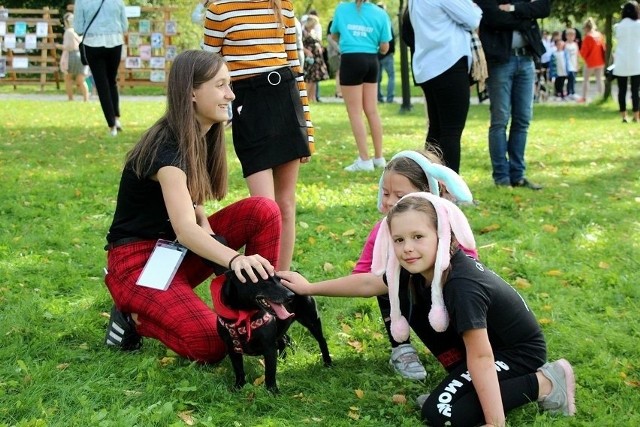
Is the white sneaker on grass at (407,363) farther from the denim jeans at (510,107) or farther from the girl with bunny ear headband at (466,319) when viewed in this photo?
the denim jeans at (510,107)

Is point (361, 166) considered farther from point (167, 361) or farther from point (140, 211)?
point (167, 361)

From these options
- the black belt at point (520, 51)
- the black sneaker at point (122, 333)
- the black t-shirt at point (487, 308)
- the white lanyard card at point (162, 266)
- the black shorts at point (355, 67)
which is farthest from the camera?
the black shorts at point (355, 67)

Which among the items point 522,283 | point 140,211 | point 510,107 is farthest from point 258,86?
point 510,107

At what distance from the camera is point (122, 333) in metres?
3.73

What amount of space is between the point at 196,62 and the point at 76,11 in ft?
24.7

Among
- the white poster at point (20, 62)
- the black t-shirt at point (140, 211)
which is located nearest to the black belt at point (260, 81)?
the black t-shirt at point (140, 211)

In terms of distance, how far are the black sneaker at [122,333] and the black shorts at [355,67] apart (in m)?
5.15

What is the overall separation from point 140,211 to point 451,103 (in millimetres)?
3281

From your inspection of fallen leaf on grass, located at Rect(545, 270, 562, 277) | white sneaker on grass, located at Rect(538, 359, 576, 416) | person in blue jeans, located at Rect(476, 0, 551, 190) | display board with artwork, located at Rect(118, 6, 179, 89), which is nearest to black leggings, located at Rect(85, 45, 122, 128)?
person in blue jeans, located at Rect(476, 0, 551, 190)

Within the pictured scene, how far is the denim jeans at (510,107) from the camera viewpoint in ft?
23.3

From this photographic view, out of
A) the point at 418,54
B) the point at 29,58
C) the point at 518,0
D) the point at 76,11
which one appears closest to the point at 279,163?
the point at 418,54

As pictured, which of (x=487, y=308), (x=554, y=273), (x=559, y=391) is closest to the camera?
(x=487, y=308)

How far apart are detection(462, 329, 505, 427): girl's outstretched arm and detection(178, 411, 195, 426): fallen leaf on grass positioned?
1.01 metres

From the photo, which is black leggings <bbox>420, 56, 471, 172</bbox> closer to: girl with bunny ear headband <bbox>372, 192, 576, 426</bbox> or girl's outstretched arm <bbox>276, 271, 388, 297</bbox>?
girl's outstretched arm <bbox>276, 271, 388, 297</bbox>
